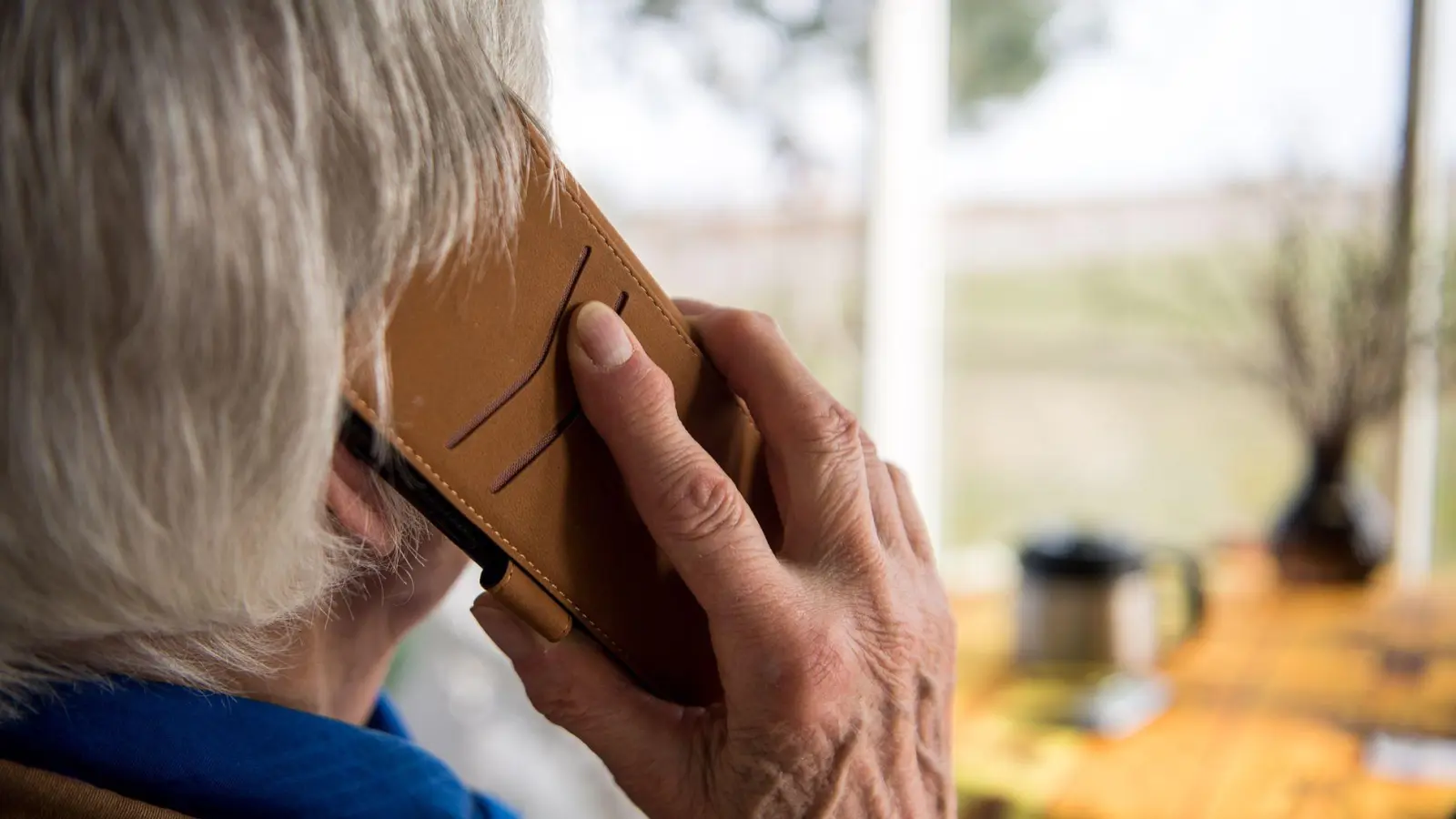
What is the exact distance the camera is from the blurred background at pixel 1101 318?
1.35 m

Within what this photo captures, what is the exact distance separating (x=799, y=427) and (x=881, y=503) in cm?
9

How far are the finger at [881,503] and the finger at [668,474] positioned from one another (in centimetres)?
12

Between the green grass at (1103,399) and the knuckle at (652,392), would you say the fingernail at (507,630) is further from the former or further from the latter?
the green grass at (1103,399)

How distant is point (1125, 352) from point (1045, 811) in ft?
5.23

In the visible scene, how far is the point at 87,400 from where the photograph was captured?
42 centimetres

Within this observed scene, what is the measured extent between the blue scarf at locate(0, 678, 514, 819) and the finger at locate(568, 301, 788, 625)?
20 cm

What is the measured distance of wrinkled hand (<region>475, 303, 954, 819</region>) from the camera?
570mm

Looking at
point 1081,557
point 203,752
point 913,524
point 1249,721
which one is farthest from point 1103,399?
point 203,752

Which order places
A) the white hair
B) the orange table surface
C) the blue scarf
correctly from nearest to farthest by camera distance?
the white hair < the blue scarf < the orange table surface

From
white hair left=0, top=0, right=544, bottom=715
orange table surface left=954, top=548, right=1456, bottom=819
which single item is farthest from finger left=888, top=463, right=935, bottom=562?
orange table surface left=954, top=548, right=1456, bottom=819

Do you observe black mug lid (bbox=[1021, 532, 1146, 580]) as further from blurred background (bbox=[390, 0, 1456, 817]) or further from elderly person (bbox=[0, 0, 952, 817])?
elderly person (bbox=[0, 0, 952, 817])

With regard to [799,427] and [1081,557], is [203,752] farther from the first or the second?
[1081,557]

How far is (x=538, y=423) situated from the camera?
0.55 m

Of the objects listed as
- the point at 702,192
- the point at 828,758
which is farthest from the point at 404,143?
the point at 702,192
